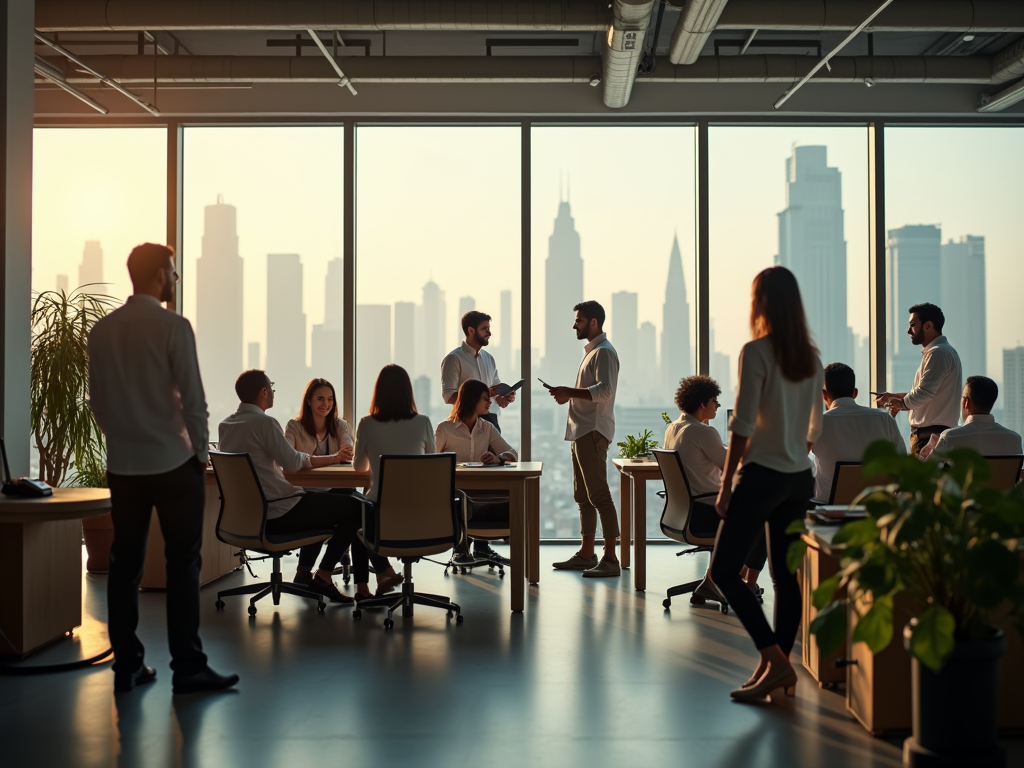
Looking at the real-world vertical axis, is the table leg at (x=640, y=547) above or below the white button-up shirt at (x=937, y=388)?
below

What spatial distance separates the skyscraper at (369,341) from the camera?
27.4ft

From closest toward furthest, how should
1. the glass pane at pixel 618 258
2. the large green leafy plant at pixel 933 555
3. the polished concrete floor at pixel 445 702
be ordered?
the large green leafy plant at pixel 933 555 < the polished concrete floor at pixel 445 702 < the glass pane at pixel 618 258

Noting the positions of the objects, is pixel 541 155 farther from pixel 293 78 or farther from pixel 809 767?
pixel 809 767

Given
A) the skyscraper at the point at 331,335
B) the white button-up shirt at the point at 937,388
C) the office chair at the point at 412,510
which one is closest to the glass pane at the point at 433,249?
the skyscraper at the point at 331,335

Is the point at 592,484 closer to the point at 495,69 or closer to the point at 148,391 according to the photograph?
the point at 495,69

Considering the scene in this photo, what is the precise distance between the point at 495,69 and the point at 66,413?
4.10 meters

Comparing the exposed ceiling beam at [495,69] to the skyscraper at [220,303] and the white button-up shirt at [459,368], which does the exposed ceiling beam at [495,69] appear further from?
the white button-up shirt at [459,368]

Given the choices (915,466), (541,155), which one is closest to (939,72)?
(541,155)

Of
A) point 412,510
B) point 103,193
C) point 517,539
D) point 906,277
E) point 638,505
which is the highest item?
point 103,193

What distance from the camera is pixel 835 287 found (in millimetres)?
8359

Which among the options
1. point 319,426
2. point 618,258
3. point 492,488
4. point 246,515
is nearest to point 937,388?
point 618,258

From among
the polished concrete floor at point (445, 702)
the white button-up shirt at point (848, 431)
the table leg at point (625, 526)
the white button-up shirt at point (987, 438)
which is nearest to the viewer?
the polished concrete floor at point (445, 702)

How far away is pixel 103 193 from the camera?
8.42m

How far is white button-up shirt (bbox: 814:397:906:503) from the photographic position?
496cm
